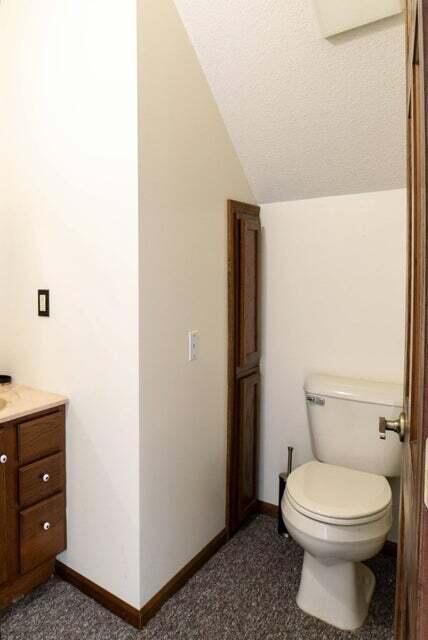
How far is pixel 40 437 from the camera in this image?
161cm

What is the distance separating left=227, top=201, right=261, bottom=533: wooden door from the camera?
197 centimetres

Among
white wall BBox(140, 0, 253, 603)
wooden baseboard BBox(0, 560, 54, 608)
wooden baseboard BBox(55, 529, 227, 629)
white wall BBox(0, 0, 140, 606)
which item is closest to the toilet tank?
white wall BBox(140, 0, 253, 603)

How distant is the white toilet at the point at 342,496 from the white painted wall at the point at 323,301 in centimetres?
18

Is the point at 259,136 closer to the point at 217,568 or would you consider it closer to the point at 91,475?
the point at 91,475

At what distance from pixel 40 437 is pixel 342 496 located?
1162 millimetres

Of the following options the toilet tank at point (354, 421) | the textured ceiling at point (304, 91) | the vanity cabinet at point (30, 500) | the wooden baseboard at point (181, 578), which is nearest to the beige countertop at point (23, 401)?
the vanity cabinet at point (30, 500)

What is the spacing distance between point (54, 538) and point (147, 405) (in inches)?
→ 28.3

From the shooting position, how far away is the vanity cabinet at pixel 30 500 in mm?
1514

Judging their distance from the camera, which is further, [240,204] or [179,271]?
[240,204]

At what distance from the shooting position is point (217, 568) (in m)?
1.86

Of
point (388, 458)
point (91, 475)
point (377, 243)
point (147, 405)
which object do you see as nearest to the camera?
point (147, 405)

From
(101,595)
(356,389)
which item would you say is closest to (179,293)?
(356,389)

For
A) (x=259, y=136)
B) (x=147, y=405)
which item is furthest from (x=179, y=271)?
(x=259, y=136)

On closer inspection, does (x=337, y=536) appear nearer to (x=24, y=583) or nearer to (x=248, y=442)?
(x=248, y=442)
